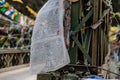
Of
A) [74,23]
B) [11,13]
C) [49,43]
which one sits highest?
[11,13]

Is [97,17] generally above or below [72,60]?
above

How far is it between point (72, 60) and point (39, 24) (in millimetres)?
1386

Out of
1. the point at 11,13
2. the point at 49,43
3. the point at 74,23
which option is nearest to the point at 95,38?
the point at 74,23

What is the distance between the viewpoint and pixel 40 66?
16.0 ft

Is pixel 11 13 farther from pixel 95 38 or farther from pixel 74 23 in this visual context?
pixel 74 23

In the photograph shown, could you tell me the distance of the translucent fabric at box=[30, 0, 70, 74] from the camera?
482 centimetres

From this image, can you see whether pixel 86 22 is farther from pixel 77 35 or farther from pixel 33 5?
pixel 33 5

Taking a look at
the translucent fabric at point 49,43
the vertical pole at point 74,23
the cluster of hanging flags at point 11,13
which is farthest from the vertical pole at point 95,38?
the cluster of hanging flags at point 11,13

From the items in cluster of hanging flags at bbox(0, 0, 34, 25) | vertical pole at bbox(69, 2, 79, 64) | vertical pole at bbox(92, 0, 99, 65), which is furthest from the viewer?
cluster of hanging flags at bbox(0, 0, 34, 25)

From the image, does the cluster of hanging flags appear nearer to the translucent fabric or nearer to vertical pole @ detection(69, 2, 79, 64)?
vertical pole @ detection(69, 2, 79, 64)

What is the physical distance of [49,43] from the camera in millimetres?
4852

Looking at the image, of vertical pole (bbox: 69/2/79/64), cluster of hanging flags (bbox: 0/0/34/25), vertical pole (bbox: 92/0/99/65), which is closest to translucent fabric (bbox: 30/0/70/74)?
vertical pole (bbox: 69/2/79/64)

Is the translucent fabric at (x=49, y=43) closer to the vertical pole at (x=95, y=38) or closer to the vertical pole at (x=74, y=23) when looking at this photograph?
the vertical pole at (x=74, y=23)

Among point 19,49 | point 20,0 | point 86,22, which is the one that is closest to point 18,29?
point 19,49
